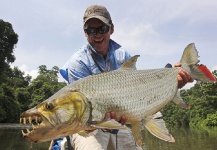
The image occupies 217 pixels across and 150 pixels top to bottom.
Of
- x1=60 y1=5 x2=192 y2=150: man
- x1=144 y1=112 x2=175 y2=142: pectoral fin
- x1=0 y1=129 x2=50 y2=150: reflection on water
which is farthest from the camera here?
x1=0 y1=129 x2=50 y2=150: reflection on water

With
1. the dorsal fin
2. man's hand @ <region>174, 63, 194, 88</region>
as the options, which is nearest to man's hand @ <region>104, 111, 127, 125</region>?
the dorsal fin

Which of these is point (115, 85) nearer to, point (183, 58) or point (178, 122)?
point (183, 58)

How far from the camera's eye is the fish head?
3193 millimetres

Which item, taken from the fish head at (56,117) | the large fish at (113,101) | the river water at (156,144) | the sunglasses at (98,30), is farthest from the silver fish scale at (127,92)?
the river water at (156,144)

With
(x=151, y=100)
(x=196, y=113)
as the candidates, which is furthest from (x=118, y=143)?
(x=196, y=113)

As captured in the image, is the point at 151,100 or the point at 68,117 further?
the point at 151,100

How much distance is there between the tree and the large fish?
147 ft

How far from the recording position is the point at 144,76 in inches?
162

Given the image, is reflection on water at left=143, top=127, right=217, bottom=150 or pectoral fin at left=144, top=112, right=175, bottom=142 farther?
reflection on water at left=143, top=127, right=217, bottom=150

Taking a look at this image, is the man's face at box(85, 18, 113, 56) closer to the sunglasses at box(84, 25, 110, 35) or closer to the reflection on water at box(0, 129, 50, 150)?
the sunglasses at box(84, 25, 110, 35)

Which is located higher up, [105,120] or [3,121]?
[3,121]

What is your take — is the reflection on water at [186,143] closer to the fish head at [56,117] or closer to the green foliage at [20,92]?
the fish head at [56,117]

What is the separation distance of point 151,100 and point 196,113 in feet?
254

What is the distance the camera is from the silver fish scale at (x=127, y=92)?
11.9 ft
